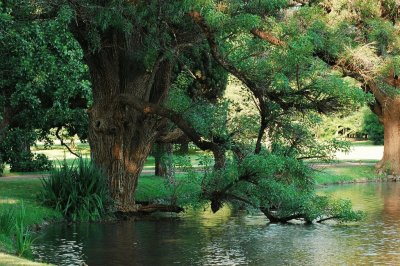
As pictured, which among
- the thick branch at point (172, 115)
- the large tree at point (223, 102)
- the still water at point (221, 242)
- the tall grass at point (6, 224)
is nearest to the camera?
the tall grass at point (6, 224)

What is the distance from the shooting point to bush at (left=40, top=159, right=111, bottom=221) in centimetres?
2166


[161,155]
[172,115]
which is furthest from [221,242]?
[161,155]

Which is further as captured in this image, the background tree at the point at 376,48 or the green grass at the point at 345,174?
the green grass at the point at 345,174

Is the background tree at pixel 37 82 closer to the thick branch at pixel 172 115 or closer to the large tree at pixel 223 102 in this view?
the large tree at pixel 223 102

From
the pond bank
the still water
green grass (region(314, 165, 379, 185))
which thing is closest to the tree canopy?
the still water

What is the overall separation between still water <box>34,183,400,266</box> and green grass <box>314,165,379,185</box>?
11.8 m

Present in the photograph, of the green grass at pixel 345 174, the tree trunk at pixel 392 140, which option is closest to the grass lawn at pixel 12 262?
the green grass at pixel 345 174

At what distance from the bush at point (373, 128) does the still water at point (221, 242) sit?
47.1 m

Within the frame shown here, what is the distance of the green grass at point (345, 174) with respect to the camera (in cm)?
3566

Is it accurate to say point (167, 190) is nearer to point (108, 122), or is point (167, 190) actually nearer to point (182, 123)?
point (108, 122)

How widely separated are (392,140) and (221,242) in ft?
73.0

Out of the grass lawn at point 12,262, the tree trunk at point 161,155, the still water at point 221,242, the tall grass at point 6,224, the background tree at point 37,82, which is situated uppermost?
the background tree at point 37,82

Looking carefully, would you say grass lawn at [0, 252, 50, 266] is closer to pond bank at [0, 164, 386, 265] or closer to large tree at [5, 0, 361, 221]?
pond bank at [0, 164, 386, 265]

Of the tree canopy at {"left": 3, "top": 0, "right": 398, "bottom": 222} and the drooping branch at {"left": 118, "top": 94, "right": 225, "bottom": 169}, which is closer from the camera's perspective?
the tree canopy at {"left": 3, "top": 0, "right": 398, "bottom": 222}
